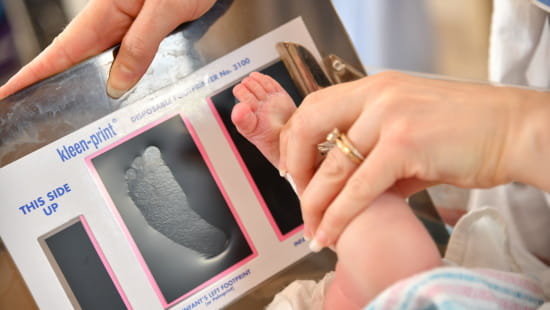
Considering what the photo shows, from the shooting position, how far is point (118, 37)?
64 centimetres

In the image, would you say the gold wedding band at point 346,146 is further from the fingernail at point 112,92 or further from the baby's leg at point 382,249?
the fingernail at point 112,92

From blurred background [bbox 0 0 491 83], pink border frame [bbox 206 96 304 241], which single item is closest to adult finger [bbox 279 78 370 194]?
pink border frame [bbox 206 96 304 241]

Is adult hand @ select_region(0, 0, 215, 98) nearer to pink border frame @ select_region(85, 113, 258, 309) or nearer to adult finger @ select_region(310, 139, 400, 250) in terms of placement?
pink border frame @ select_region(85, 113, 258, 309)

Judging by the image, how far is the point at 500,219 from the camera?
0.64m

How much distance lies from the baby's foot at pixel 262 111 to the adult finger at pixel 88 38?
164 millimetres

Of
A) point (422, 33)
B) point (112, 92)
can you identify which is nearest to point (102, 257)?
point (112, 92)

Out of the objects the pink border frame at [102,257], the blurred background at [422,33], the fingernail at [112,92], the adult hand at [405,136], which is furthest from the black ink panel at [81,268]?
the blurred background at [422,33]

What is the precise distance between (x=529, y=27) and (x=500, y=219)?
0.29 metres

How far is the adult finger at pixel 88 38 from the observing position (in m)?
0.62

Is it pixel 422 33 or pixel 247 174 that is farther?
pixel 422 33

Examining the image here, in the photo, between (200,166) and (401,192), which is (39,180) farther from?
(401,192)

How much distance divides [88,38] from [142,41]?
8cm

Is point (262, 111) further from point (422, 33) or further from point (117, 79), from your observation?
point (422, 33)

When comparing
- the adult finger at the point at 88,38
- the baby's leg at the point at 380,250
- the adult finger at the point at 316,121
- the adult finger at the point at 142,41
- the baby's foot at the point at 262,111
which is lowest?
the baby's leg at the point at 380,250
